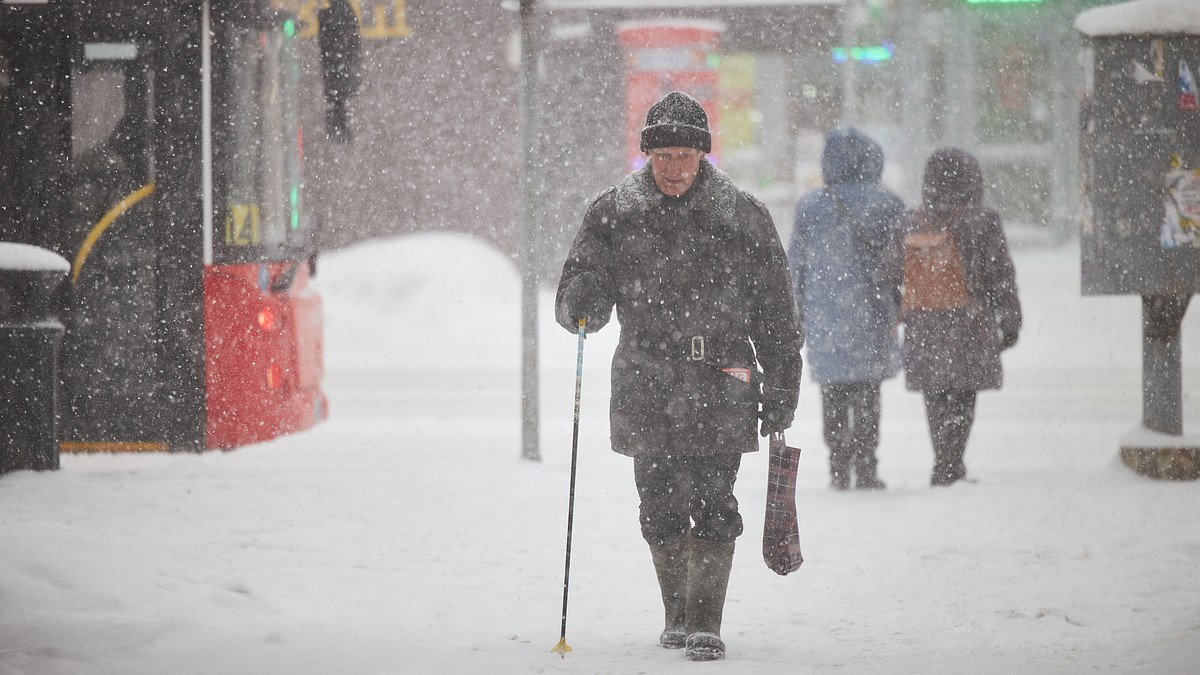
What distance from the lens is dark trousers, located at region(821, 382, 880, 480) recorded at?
740 cm

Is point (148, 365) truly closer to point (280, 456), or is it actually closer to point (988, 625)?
point (280, 456)

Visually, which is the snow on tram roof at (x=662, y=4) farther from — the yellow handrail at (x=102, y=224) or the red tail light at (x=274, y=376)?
the yellow handrail at (x=102, y=224)

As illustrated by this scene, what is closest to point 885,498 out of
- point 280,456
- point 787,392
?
point 787,392

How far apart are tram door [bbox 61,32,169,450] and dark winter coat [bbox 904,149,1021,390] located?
4334 millimetres

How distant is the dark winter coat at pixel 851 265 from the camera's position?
289 inches

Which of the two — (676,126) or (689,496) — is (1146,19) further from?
(689,496)

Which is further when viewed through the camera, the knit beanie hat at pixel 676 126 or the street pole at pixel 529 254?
the street pole at pixel 529 254

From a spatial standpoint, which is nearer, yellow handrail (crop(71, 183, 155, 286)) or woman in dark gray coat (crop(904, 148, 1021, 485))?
woman in dark gray coat (crop(904, 148, 1021, 485))

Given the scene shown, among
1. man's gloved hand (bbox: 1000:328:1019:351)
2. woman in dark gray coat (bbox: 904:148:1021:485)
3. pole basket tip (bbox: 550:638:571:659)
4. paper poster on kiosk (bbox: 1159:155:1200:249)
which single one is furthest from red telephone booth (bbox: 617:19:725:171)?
pole basket tip (bbox: 550:638:571:659)

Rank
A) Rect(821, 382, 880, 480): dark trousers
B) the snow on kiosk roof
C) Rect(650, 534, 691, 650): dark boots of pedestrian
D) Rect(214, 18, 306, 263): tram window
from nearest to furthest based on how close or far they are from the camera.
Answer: Rect(650, 534, 691, 650): dark boots of pedestrian
the snow on kiosk roof
Rect(821, 382, 880, 480): dark trousers
Rect(214, 18, 306, 263): tram window

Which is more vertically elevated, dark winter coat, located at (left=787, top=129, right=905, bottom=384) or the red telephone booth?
the red telephone booth

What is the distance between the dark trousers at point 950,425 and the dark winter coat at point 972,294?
10 centimetres

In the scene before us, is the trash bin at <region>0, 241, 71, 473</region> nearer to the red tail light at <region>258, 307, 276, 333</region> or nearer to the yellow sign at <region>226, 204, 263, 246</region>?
the yellow sign at <region>226, 204, 263, 246</region>

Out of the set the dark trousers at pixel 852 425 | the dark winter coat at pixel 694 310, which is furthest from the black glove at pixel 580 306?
the dark trousers at pixel 852 425
